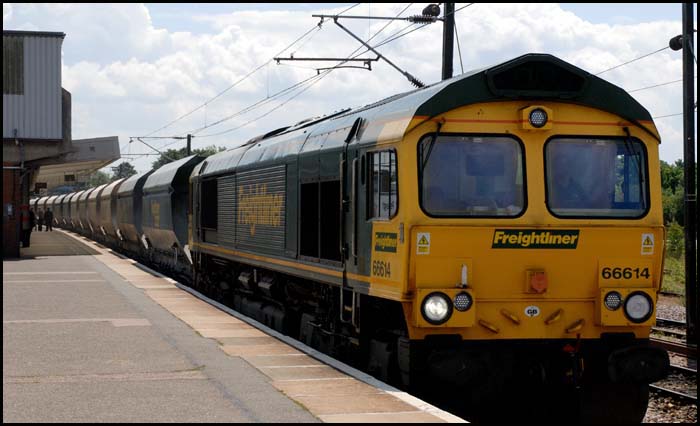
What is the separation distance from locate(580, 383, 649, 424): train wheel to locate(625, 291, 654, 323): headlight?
2.24ft

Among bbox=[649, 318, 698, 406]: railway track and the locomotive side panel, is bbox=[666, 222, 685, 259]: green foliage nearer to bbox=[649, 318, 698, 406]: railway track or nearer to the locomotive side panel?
bbox=[649, 318, 698, 406]: railway track

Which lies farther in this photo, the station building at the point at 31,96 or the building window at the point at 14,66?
the station building at the point at 31,96

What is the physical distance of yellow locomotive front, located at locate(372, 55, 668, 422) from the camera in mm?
9344

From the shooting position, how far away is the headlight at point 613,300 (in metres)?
9.64

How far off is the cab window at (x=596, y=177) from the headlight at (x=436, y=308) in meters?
1.42

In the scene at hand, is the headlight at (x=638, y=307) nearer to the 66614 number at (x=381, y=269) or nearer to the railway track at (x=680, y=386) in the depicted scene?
the 66614 number at (x=381, y=269)

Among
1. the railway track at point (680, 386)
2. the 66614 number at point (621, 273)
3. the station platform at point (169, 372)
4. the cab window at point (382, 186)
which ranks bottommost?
the railway track at point (680, 386)

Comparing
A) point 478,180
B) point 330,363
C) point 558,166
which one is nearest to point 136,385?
point 330,363

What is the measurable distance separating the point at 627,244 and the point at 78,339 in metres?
7.43

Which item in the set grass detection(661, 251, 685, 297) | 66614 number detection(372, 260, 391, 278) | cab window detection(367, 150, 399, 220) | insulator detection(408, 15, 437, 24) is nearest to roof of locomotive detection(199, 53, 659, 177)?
cab window detection(367, 150, 399, 220)

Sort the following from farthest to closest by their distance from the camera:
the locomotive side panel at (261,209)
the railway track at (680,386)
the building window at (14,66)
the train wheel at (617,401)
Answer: the building window at (14,66), the locomotive side panel at (261,209), the railway track at (680,386), the train wheel at (617,401)

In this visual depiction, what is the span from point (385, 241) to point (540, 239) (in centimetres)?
146

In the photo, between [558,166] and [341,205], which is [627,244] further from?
[341,205]

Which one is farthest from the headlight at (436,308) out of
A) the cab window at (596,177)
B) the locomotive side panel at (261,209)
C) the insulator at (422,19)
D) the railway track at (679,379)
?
the insulator at (422,19)
